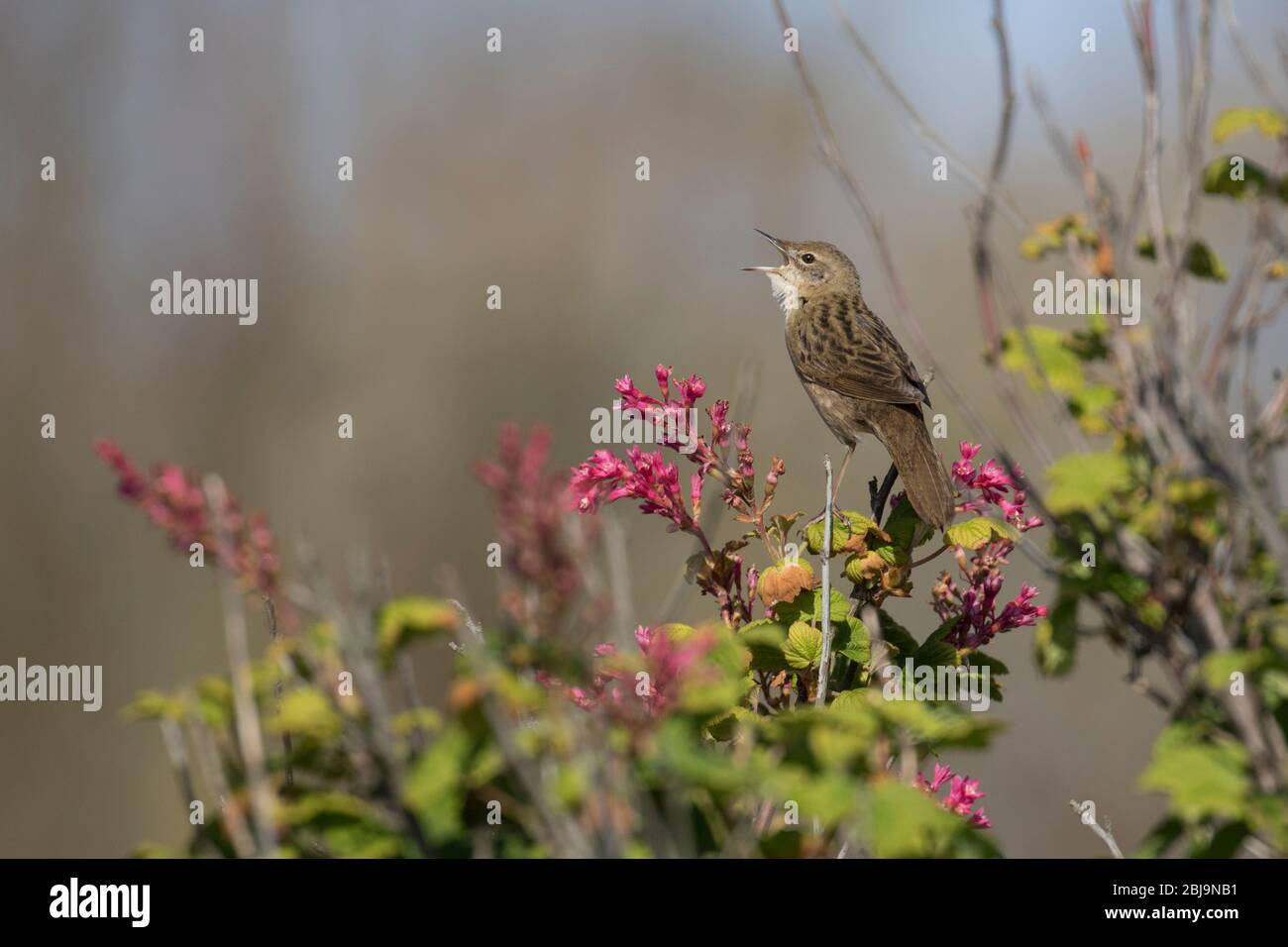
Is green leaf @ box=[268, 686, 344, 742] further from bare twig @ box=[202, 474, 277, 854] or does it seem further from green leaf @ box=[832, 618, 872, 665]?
green leaf @ box=[832, 618, 872, 665]

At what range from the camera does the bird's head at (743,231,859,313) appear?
638 centimetres

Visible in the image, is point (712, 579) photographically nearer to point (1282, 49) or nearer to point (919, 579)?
point (1282, 49)

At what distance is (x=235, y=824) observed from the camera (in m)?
1.51

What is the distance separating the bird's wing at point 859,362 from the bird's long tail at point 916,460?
0.23 ft

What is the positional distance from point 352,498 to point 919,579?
165 inches

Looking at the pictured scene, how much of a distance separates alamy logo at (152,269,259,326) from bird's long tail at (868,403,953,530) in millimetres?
6194

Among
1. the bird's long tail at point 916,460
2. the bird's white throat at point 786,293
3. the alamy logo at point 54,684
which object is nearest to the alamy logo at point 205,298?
the alamy logo at point 54,684

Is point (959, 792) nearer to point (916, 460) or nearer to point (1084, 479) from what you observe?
point (1084, 479)

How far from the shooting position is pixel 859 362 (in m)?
5.42

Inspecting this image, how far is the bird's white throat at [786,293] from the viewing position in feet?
21.0
